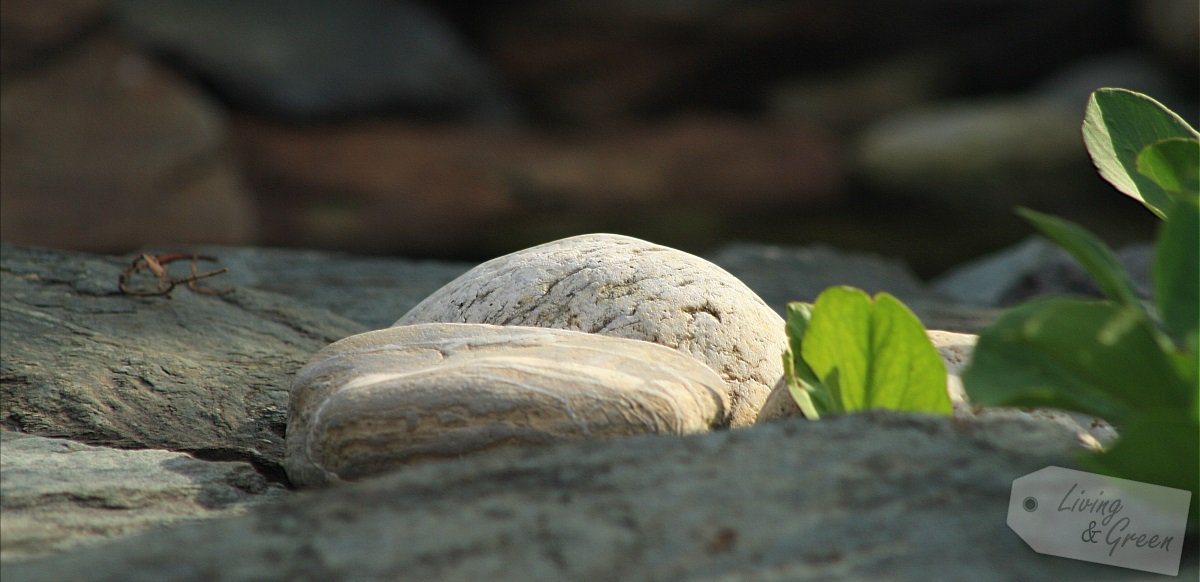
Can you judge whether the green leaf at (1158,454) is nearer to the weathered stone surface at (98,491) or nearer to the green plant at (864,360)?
the green plant at (864,360)

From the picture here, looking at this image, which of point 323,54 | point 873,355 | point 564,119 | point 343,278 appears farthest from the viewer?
point 564,119

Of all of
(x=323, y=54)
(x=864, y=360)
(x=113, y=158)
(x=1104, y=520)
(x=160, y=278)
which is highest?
(x=323, y=54)

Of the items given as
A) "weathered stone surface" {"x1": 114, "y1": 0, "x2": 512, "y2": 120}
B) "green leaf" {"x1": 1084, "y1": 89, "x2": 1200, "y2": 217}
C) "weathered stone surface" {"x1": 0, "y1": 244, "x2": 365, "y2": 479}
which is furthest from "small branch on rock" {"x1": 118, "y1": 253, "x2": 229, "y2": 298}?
"weathered stone surface" {"x1": 114, "y1": 0, "x2": 512, "y2": 120}

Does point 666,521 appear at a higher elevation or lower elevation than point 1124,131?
lower

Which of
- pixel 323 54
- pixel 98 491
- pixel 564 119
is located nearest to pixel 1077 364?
pixel 98 491

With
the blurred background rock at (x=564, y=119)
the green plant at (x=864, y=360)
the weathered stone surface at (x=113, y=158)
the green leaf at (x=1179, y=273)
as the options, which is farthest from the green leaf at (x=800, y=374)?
the weathered stone surface at (x=113, y=158)

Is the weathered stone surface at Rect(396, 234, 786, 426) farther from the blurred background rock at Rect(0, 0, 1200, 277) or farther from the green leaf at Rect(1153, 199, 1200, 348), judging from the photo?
the blurred background rock at Rect(0, 0, 1200, 277)

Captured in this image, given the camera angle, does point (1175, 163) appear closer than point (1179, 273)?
No

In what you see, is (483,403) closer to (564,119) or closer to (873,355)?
(873,355)
